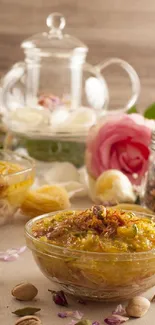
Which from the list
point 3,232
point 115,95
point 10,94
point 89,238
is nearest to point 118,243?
point 89,238

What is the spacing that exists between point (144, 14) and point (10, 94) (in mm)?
760

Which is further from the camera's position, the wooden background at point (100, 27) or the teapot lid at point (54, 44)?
the wooden background at point (100, 27)

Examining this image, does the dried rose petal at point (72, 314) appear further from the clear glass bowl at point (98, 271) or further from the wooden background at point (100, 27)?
the wooden background at point (100, 27)

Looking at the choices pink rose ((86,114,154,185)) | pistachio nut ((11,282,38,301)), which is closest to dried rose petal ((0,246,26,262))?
pistachio nut ((11,282,38,301))

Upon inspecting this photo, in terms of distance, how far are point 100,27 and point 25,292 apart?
139cm

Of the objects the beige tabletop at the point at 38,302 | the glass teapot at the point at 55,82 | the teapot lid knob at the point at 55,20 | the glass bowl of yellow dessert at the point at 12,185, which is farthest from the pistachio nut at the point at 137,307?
the teapot lid knob at the point at 55,20

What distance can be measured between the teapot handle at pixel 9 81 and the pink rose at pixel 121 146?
227 mm

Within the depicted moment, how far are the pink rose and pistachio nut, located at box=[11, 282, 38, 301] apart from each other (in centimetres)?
51

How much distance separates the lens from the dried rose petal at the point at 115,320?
760 mm

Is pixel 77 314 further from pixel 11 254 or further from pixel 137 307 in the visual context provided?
pixel 11 254

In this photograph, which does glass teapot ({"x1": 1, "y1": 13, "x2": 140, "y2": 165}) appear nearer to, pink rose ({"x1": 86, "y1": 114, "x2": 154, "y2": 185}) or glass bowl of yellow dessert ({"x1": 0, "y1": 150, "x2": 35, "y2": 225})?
pink rose ({"x1": 86, "y1": 114, "x2": 154, "y2": 185})

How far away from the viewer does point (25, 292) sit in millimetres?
809

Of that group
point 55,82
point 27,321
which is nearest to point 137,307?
point 27,321

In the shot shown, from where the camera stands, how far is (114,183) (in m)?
1.20
